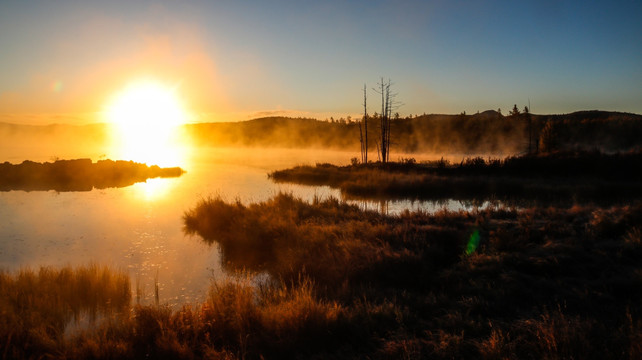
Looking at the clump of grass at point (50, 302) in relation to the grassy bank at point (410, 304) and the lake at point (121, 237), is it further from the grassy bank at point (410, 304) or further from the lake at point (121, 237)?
the lake at point (121, 237)

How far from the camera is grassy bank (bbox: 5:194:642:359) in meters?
4.90

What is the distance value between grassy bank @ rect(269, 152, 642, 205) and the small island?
1754 cm

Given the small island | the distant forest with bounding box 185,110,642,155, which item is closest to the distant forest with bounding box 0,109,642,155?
the distant forest with bounding box 185,110,642,155

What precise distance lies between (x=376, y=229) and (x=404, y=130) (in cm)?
7625

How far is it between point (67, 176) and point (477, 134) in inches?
2653

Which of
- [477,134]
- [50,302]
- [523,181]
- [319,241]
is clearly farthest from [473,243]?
[477,134]

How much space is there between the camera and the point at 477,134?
75500mm

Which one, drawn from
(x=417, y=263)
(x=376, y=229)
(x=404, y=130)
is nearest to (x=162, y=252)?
(x=376, y=229)

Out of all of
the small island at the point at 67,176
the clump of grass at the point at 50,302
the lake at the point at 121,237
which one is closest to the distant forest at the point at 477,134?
the small island at the point at 67,176

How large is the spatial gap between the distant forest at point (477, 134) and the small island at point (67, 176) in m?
29.6

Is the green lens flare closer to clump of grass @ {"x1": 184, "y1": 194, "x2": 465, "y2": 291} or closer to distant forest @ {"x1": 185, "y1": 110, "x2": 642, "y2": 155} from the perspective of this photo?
clump of grass @ {"x1": 184, "y1": 194, "x2": 465, "y2": 291}

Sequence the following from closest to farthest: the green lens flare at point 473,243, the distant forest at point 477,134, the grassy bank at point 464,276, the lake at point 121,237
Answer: the grassy bank at point 464,276 < the green lens flare at point 473,243 < the lake at point 121,237 < the distant forest at point 477,134

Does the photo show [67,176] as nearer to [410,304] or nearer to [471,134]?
[410,304]

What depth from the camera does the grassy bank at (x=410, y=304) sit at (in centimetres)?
490
